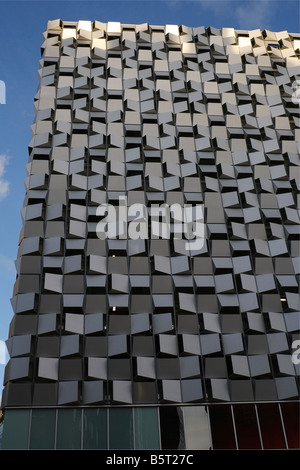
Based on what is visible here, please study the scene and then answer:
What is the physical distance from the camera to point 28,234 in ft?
76.9

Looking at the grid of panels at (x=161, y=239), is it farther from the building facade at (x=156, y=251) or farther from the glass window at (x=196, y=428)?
the glass window at (x=196, y=428)

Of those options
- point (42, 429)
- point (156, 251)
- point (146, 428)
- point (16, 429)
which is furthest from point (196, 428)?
point (156, 251)

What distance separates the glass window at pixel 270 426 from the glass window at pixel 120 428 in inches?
201

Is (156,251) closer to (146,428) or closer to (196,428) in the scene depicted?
(146,428)

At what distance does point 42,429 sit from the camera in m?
19.2

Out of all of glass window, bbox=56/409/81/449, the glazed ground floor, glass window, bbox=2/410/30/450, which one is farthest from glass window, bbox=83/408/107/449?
glass window, bbox=2/410/30/450

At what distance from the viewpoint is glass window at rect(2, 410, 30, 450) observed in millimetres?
18859

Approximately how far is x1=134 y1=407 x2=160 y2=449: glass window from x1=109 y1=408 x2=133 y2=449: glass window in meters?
0.26

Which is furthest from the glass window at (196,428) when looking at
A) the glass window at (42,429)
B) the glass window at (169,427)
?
the glass window at (42,429)

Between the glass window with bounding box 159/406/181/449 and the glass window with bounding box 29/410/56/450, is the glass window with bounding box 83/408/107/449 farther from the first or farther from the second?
the glass window with bounding box 159/406/181/449

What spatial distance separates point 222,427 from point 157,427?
2.53m

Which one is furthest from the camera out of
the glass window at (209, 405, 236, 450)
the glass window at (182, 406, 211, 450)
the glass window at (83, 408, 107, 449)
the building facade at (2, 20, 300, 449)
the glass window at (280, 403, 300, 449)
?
the building facade at (2, 20, 300, 449)

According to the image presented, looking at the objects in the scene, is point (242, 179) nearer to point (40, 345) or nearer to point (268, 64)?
point (268, 64)
